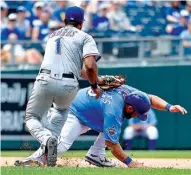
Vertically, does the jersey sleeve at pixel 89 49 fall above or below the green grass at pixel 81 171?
above

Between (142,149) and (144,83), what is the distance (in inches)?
54.4

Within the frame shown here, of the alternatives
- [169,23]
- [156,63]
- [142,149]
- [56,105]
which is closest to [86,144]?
[142,149]

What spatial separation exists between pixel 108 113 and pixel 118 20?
9.05 metres

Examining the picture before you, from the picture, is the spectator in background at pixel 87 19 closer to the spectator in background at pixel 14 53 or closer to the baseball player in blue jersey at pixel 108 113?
the spectator in background at pixel 14 53

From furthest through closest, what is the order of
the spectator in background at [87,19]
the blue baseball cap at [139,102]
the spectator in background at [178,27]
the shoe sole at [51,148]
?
the spectator in background at [178,27] < the spectator in background at [87,19] < the blue baseball cap at [139,102] < the shoe sole at [51,148]

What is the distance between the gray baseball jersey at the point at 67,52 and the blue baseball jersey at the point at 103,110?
56 centimetres

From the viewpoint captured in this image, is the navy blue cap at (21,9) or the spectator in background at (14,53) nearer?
the spectator in background at (14,53)

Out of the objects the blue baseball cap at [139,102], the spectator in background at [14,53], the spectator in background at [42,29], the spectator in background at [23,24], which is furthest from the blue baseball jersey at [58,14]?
the blue baseball cap at [139,102]

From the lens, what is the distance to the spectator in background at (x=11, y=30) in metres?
17.0

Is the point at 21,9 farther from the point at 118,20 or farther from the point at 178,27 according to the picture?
the point at 178,27

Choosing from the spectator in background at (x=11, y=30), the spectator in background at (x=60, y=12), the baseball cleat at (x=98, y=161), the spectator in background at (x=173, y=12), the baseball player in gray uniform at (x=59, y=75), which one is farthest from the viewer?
the spectator in background at (x=173, y=12)

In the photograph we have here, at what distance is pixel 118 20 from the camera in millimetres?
18328

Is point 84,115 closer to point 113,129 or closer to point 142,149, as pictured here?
point 113,129

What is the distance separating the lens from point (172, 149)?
1639 centimetres
